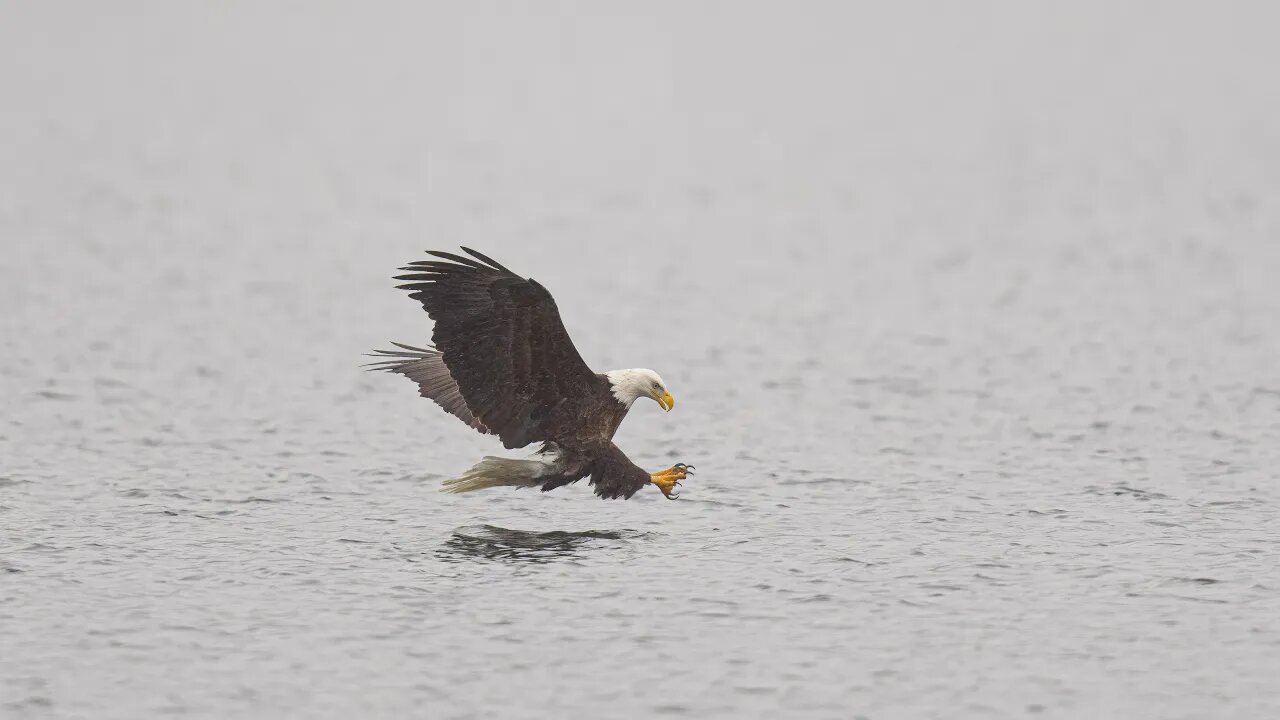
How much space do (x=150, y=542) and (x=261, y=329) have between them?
1092cm

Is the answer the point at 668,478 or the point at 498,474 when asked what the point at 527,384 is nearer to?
the point at 498,474

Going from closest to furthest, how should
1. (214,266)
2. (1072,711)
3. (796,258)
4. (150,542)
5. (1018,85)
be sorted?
(1072,711), (150,542), (214,266), (796,258), (1018,85)

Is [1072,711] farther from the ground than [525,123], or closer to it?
closer to it

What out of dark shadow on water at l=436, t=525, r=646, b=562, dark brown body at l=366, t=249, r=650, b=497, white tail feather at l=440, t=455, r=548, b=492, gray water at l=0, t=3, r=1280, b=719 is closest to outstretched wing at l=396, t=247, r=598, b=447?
dark brown body at l=366, t=249, r=650, b=497

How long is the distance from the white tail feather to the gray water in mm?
322

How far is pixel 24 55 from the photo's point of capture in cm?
7400

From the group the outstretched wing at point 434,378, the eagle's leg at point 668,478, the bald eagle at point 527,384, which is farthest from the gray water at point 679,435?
the outstretched wing at point 434,378

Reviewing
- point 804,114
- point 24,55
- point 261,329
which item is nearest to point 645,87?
point 804,114

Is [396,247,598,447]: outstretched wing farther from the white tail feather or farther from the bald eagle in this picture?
the white tail feather

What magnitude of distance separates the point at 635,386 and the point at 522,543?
1.55 metres

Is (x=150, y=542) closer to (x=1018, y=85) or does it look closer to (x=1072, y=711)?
(x=1072, y=711)

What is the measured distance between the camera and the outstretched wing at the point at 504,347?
43.2ft

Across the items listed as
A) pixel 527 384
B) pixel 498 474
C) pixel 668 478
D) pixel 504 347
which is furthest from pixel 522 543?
pixel 668 478

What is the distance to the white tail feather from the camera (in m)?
14.1
